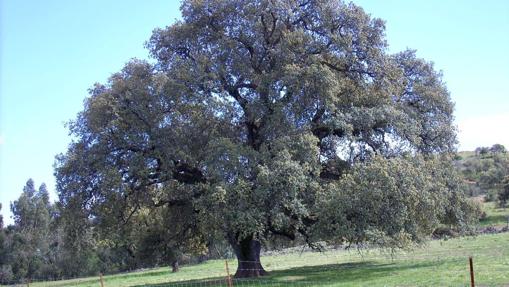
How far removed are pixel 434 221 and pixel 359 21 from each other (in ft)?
37.2

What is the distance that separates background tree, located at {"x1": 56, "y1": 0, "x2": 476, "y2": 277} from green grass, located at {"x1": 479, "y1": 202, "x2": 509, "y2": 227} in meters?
27.9

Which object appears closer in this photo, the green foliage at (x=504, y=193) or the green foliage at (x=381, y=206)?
the green foliage at (x=381, y=206)

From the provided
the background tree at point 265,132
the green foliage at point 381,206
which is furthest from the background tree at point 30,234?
the green foliage at point 381,206

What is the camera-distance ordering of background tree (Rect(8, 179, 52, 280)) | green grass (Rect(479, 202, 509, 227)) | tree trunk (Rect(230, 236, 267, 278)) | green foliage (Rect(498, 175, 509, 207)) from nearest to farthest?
1. tree trunk (Rect(230, 236, 267, 278))
2. green grass (Rect(479, 202, 509, 227))
3. green foliage (Rect(498, 175, 509, 207))
4. background tree (Rect(8, 179, 52, 280))

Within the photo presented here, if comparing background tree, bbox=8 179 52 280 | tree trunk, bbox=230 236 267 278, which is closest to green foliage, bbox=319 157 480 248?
tree trunk, bbox=230 236 267 278

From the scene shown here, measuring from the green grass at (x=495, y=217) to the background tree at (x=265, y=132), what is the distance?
27.9m

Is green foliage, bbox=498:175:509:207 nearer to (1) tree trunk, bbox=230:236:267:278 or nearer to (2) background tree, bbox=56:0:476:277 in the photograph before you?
(2) background tree, bbox=56:0:476:277

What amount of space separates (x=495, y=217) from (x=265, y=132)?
4281cm

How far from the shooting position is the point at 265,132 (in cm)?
2623

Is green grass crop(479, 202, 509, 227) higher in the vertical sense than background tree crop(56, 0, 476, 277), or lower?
lower

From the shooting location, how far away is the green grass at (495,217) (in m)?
53.0

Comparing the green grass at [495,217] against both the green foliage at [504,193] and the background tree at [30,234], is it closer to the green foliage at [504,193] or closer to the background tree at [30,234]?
the green foliage at [504,193]

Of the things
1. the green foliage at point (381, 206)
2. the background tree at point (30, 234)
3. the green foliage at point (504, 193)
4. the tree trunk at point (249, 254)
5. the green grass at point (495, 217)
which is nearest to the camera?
the green foliage at point (381, 206)

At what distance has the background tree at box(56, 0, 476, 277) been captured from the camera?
76.1 ft
